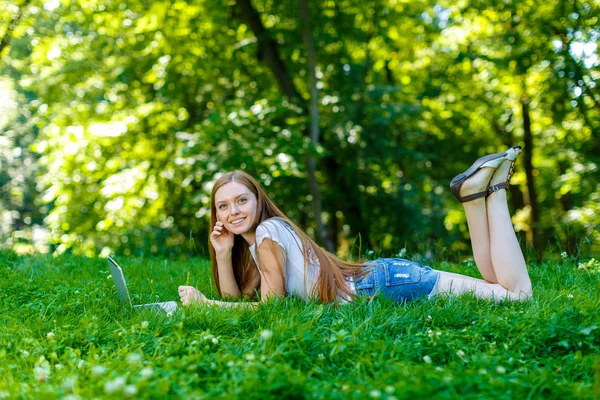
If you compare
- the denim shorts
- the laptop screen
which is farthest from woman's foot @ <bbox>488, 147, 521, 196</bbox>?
the laptop screen

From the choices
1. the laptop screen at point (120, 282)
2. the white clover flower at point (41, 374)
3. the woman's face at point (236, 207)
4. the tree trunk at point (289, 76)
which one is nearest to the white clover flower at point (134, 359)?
the white clover flower at point (41, 374)

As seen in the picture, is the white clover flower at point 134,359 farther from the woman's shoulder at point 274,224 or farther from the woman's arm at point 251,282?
the woman's arm at point 251,282

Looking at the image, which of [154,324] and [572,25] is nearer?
[154,324]

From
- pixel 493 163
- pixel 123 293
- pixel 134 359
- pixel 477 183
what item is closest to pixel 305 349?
pixel 134 359

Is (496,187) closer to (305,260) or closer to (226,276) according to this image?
(305,260)

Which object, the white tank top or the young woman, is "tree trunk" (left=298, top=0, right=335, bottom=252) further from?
the white tank top

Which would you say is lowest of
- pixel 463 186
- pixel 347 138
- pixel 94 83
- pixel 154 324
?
pixel 154 324

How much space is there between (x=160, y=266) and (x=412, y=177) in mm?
7998

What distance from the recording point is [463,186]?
12.4 ft

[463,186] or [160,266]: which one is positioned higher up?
[463,186]

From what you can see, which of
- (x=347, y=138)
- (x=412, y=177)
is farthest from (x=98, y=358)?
(x=412, y=177)

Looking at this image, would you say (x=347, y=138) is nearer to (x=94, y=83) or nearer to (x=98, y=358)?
(x=94, y=83)

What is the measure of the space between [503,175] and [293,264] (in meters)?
1.58

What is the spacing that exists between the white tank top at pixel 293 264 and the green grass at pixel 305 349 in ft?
0.48
